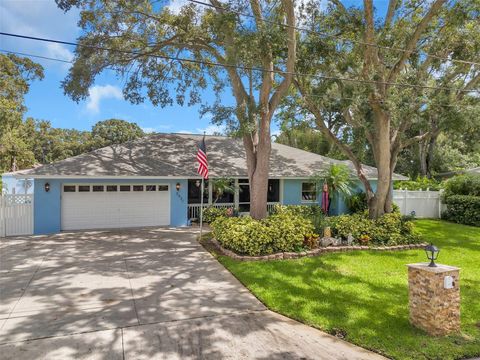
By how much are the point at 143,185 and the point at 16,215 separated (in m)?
4.67

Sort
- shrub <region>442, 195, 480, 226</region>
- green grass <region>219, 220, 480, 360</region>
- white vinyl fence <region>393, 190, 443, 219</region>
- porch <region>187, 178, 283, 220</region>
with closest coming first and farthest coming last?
green grass <region>219, 220, 480, 360</region>
porch <region>187, 178, 283, 220</region>
shrub <region>442, 195, 480, 226</region>
white vinyl fence <region>393, 190, 443, 219</region>

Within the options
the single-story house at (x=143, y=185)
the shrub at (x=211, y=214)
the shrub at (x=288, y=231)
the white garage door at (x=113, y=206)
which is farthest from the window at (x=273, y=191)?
the shrub at (x=288, y=231)

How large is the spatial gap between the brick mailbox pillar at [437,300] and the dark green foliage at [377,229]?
590 centimetres

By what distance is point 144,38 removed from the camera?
12609mm

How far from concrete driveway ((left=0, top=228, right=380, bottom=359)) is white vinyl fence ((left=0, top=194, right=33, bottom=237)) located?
3.16 meters

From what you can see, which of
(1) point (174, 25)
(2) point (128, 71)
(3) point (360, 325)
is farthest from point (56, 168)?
(3) point (360, 325)

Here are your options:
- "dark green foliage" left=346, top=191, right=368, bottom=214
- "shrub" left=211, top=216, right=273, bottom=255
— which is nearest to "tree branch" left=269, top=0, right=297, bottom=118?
"shrub" left=211, top=216, right=273, bottom=255

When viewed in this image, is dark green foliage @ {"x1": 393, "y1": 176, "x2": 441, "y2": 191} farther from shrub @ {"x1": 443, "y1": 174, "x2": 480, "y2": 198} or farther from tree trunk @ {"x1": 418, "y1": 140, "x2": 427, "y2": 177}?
tree trunk @ {"x1": 418, "y1": 140, "x2": 427, "y2": 177}

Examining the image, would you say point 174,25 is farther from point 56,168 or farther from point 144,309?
point 144,309

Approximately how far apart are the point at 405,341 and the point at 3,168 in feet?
114

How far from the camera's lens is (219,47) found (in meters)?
12.7

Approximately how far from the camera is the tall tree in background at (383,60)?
11016 mm

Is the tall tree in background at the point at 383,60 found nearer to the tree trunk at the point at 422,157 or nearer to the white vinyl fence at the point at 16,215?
the white vinyl fence at the point at 16,215

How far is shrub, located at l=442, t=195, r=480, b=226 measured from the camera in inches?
627
